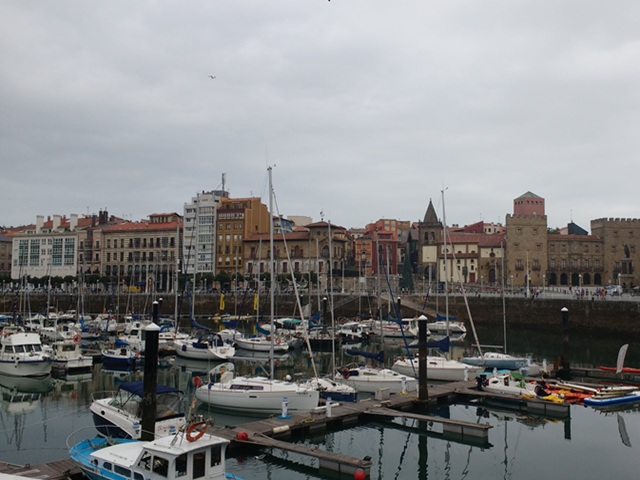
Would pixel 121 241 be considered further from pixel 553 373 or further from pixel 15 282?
pixel 553 373

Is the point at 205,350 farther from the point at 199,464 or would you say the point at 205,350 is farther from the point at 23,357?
the point at 199,464

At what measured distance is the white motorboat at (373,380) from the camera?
105 ft

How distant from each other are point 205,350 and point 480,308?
41157 millimetres

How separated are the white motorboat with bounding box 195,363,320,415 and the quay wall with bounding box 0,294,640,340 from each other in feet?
98.1

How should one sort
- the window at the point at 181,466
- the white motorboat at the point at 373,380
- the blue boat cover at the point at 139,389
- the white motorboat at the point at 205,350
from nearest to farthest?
the window at the point at 181,466 < the blue boat cover at the point at 139,389 < the white motorboat at the point at 373,380 < the white motorboat at the point at 205,350

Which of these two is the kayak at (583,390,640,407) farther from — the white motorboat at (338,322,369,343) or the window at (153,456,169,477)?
the white motorboat at (338,322,369,343)

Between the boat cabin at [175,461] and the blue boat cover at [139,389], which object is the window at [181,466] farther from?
the blue boat cover at [139,389]

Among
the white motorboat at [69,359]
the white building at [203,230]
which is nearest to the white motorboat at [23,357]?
the white motorboat at [69,359]

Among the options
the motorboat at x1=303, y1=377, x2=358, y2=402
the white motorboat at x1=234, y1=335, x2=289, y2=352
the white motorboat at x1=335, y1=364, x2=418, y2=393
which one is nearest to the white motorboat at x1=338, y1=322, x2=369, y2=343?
the white motorboat at x1=234, y1=335, x2=289, y2=352

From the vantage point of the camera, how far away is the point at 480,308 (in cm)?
7462

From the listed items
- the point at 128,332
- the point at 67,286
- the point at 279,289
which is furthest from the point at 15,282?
the point at 128,332

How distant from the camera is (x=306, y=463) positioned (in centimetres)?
2080

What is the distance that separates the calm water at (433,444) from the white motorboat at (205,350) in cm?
1207

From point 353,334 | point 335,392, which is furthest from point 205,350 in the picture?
point 335,392
